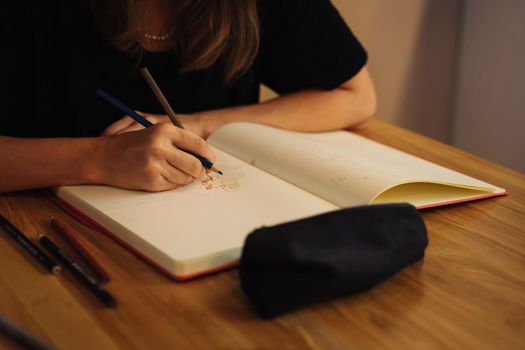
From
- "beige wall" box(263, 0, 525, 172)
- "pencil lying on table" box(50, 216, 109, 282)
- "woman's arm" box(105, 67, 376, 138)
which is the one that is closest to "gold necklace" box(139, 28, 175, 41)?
"woman's arm" box(105, 67, 376, 138)

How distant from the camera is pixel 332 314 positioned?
576mm

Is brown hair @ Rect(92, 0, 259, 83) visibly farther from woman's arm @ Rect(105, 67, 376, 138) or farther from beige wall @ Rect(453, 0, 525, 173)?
beige wall @ Rect(453, 0, 525, 173)

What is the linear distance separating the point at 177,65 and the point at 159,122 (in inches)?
8.0

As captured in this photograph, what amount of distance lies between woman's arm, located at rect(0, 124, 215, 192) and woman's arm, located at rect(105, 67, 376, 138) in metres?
0.23

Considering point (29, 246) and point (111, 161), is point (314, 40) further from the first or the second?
point (29, 246)

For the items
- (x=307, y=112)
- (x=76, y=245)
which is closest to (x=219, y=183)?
(x=76, y=245)

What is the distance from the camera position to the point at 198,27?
1.07 metres

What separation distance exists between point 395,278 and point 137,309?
26 centimetres

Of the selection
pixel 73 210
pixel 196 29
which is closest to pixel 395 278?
pixel 73 210

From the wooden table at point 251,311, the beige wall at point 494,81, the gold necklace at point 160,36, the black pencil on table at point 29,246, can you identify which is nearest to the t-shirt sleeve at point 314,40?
the gold necklace at point 160,36

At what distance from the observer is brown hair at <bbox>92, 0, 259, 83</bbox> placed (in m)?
1.02

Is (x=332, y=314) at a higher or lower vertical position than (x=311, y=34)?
lower

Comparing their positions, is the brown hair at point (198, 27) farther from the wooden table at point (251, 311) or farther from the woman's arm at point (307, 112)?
the wooden table at point (251, 311)

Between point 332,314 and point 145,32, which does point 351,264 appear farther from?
point 145,32
